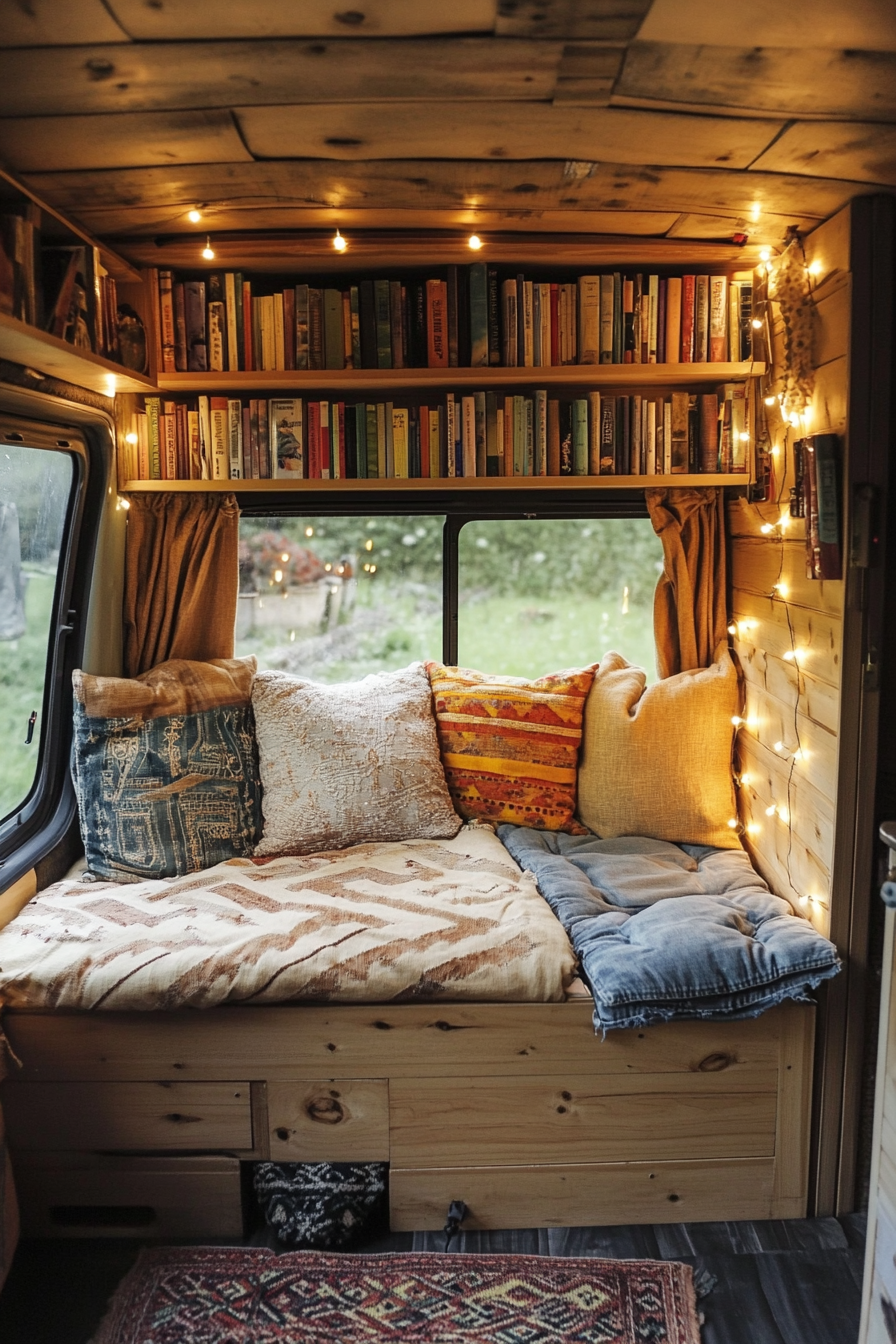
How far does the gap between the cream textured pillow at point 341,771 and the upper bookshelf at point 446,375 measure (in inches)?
33.9

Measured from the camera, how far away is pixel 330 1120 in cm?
224

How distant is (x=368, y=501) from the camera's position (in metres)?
3.22

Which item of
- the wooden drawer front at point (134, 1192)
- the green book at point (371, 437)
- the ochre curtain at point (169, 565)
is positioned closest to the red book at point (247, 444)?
the ochre curtain at point (169, 565)

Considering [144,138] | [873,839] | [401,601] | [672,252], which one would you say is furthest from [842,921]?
[144,138]

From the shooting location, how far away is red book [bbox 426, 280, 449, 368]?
9.66 feet

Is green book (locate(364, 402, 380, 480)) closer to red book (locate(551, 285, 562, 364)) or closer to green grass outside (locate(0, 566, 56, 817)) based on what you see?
red book (locate(551, 285, 562, 364))

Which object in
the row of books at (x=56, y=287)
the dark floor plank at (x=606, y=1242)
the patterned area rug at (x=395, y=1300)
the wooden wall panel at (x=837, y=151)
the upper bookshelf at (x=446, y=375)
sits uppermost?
the wooden wall panel at (x=837, y=151)

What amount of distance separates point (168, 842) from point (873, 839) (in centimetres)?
174

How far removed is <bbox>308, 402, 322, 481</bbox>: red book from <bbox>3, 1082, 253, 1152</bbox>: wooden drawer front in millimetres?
1706

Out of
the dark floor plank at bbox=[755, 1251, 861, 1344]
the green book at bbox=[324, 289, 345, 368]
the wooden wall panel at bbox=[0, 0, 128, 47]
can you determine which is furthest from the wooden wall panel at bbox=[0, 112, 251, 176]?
the dark floor plank at bbox=[755, 1251, 861, 1344]

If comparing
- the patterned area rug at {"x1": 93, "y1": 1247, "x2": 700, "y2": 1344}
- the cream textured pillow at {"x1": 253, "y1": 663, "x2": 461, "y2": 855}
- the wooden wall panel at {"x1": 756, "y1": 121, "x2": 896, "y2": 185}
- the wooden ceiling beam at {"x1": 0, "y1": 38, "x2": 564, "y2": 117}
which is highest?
the wooden ceiling beam at {"x1": 0, "y1": 38, "x2": 564, "y2": 117}

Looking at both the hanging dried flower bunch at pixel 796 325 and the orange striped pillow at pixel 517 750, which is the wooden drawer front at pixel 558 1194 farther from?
the hanging dried flower bunch at pixel 796 325

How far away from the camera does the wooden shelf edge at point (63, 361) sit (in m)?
2.11

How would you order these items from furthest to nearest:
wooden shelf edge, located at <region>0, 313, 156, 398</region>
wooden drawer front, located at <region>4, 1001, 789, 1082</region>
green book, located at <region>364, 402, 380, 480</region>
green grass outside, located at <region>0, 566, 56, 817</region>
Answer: green book, located at <region>364, 402, 380, 480</region> < green grass outside, located at <region>0, 566, 56, 817</region> < wooden drawer front, located at <region>4, 1001, 789, 1082</region> < wooden shelf edge, located at <region>0, 313, 156, 398</region>
